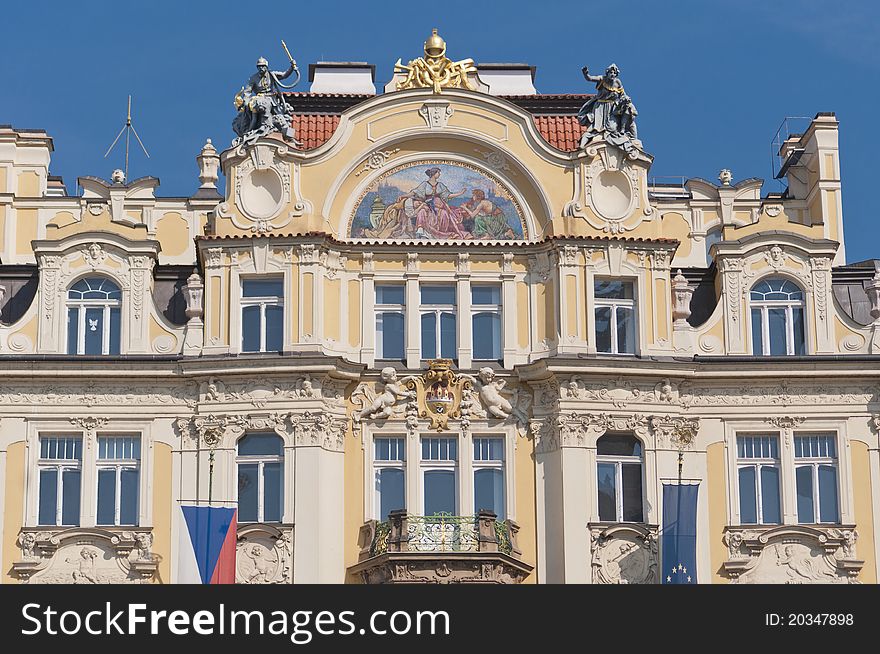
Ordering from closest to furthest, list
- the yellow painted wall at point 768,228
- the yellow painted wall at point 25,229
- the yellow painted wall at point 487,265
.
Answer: the yellow painted wall at point 487,265 < the yellow painted wall at point 768,228 < the yellow painted wall at point 25,229

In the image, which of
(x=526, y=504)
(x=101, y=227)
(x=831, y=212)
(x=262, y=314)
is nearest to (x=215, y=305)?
(x=262, y=314)

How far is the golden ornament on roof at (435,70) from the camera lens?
55.1 m

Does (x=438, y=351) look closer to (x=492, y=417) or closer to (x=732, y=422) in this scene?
(x=492, y=417)

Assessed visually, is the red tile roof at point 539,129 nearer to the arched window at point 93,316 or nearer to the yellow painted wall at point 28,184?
the arched window at point 93,316

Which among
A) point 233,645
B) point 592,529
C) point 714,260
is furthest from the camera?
point 714,260

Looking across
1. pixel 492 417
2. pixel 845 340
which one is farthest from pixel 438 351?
pixel 845 340

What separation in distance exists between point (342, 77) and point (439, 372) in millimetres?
10709

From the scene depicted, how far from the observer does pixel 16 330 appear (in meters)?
53.4

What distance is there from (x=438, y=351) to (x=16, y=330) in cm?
992

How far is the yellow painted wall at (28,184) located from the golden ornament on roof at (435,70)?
11196 millimetres

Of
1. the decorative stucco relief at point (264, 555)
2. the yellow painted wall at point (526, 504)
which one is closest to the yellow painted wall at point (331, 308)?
the decorative stucco relief at point (264, 555)

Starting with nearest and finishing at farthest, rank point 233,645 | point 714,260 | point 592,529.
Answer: point 233,645
point 592,529
point 714,260

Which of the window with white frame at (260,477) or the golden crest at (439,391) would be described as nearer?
the window with white frame at (260,477)

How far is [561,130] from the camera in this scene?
5631 cm
